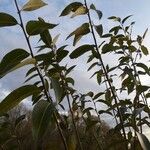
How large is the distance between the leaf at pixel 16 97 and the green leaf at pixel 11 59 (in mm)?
113

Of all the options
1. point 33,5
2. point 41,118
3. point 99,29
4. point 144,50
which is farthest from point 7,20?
point 144,50

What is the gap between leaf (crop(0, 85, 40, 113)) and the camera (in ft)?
5.56

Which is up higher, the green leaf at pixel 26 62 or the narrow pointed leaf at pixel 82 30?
the green leaf at pixel 26 62

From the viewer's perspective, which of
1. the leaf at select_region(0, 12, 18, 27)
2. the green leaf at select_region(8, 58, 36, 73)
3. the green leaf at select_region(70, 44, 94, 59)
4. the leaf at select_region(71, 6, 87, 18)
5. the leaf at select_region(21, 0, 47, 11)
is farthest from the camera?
the leaf at select_region(71, 6, 87, 18)

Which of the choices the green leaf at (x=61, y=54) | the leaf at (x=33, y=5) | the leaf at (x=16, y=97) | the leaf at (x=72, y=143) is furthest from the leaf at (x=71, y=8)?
the leaf at (x=16, y=97)

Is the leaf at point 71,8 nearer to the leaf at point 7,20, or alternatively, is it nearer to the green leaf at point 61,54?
the green leaf at point 61,54

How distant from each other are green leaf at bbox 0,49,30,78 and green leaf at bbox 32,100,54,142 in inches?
9.9

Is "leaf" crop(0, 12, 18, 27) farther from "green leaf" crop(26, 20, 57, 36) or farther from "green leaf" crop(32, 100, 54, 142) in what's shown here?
"green leaf" crop(32, 100, 54, 142)

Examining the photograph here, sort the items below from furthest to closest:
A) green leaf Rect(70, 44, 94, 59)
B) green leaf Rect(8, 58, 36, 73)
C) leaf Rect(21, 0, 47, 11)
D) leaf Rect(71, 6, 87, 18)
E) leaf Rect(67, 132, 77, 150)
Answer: leaf Rect(71, 6, 87, 18) < green leaf Rect(70, 44, 94, 59) < leaf Rect(67, 132, 77, 150) < leaf Rect(21, 0, 47, 11) < green leaf Rect(8, 58, 36, 73)

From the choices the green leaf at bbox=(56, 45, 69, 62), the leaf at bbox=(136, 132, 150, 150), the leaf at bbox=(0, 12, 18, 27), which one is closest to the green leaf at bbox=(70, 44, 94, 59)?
the green leaf at bbox=(56, 45, 69, 62)

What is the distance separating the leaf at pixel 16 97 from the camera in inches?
66.7

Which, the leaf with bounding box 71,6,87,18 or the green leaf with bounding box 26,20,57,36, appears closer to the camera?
the green leaf with bounding box 26,20,57,36

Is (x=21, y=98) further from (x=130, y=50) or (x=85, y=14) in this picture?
(x=130, y=50)

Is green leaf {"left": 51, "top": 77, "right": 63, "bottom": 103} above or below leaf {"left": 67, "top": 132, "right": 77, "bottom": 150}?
above
